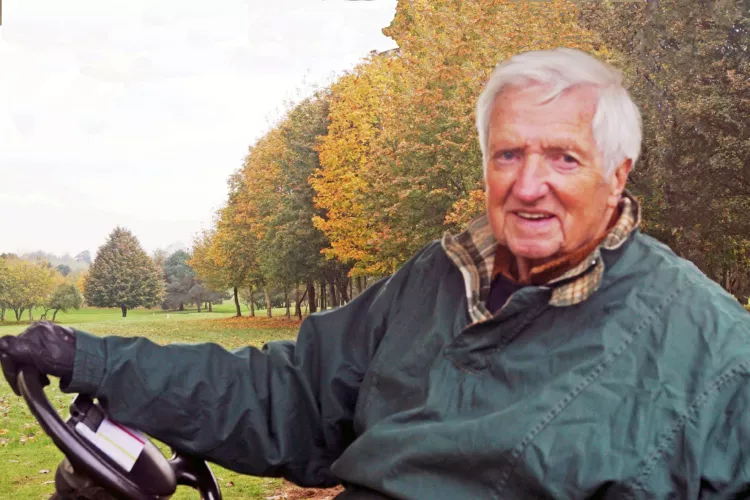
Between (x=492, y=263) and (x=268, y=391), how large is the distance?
0.45 m

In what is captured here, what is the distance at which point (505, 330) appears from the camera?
127 cm

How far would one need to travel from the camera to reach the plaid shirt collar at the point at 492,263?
1242mm

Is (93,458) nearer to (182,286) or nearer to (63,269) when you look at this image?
(63,269)

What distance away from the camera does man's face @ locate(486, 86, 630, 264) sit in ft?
4.30

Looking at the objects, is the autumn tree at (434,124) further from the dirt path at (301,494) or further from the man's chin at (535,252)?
the man's chin at (535,252)

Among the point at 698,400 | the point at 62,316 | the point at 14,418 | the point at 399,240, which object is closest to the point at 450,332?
the point at 698,400

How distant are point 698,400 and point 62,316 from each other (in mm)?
19185

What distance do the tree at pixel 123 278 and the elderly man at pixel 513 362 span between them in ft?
58.6

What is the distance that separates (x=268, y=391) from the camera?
149 centimetres

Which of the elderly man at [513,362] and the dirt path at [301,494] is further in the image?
the dirt path at [301,494]

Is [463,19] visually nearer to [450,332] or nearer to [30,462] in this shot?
[30,462]

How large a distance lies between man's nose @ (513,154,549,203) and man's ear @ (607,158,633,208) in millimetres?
111

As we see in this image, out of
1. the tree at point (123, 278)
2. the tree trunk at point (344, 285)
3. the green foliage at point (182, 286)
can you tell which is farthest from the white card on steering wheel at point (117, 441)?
the green foliage at point (182, 286)

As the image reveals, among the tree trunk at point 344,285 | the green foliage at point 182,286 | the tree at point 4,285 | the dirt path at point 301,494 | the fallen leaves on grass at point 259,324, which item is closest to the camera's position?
the dirt path at point 301,494
